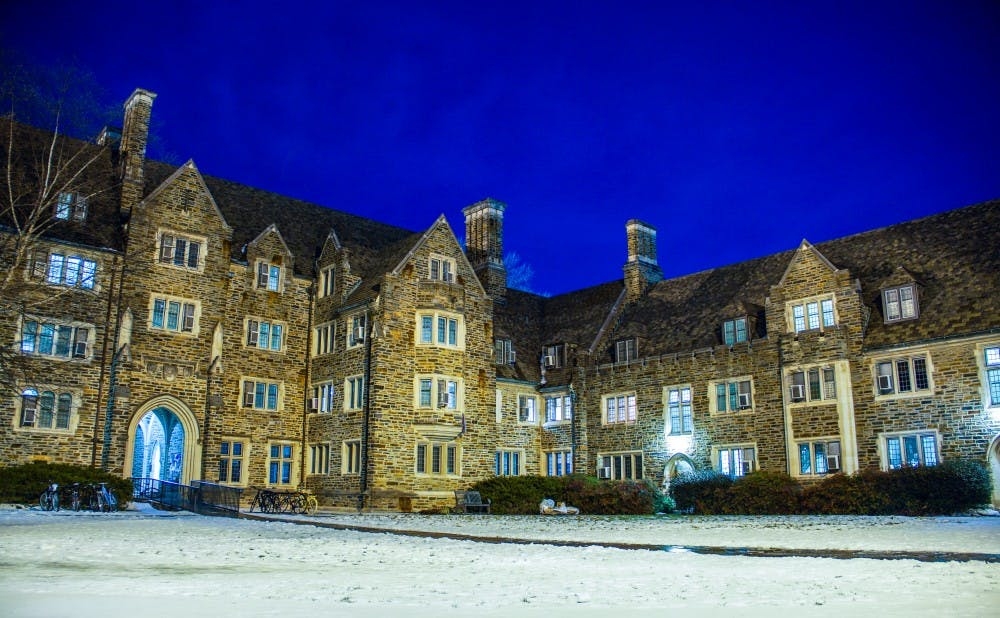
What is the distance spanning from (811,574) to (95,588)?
7.87 m

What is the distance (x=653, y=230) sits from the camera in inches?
1855

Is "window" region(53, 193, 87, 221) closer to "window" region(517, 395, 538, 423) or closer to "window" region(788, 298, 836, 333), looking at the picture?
"window" region(517, 395, 538, 423)

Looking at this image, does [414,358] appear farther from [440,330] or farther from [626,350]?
[626,350]

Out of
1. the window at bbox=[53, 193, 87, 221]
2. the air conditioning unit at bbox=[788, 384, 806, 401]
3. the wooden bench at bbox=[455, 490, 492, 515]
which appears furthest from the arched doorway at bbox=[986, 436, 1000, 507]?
the window at bbox=[53, 193, 87, 221]

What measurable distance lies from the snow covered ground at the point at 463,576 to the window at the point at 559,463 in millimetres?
24302

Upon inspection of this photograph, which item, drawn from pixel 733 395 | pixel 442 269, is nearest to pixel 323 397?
pixel 442 269

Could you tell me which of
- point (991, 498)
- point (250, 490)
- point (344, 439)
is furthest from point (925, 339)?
point (250, 490)

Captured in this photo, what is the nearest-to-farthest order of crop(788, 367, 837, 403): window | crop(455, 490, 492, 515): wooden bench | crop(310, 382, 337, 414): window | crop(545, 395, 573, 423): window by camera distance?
crop(788, 367, 837, 403): window, crop(455, 490, 492, 515): wooden bench, crop(310, 382, 337, 414): window, crop(545, 395, 573, 423): window

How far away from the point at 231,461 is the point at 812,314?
24.2m

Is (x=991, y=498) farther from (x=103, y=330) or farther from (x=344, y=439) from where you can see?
(x=103, y=330)

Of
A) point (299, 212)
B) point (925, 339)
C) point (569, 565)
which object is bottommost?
point (569, 565)

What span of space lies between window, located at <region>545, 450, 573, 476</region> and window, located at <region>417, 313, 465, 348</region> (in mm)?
8852

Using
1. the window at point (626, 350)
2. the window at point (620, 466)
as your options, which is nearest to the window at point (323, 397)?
the window at point (620, 466)

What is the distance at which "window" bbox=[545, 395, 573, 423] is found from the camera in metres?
42.7
